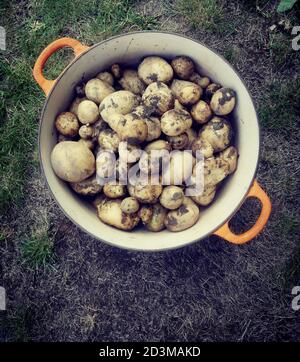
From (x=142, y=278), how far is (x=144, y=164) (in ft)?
2.02

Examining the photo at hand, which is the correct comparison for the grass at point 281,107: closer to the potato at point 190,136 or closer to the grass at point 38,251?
the potato at point 190,136

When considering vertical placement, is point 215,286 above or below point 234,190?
below

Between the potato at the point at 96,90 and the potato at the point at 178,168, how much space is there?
34 centimetres

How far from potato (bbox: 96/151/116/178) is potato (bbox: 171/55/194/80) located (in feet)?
1.30

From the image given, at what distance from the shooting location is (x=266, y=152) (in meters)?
1.78

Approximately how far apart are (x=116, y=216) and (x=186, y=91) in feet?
1.67

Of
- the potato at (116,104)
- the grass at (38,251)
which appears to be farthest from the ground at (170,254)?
the potato at (116,104)

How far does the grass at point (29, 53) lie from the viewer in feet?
5.85

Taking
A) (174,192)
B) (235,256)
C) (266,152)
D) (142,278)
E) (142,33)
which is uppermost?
(142,33)

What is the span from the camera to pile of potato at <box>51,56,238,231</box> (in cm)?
136

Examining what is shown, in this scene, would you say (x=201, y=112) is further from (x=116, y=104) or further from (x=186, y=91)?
(x=116, y=104)

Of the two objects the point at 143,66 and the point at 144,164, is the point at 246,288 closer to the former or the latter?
the point at 144,164

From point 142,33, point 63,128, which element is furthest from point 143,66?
point 63,128

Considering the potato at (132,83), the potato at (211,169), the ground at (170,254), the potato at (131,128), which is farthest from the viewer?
the ground at (170,254)
